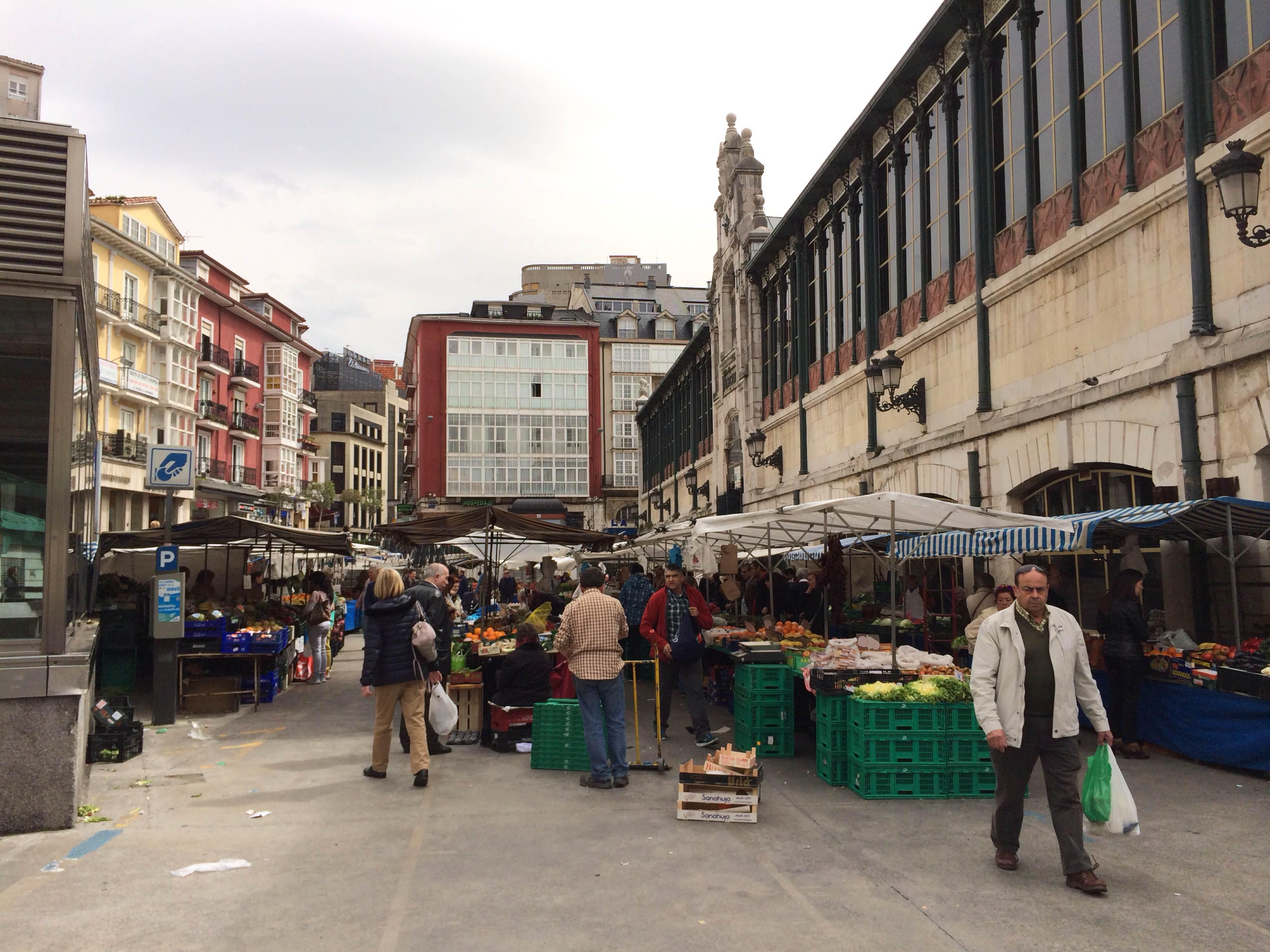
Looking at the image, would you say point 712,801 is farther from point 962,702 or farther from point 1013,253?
point 1013,253

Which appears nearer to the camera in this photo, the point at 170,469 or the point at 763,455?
the point at 170,469

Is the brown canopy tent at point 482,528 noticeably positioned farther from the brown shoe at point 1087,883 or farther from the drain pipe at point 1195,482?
the brown shoe at point 1087,883

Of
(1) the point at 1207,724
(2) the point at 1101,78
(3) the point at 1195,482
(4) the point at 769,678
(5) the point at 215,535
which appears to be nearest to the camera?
(1) the point at 1207,724

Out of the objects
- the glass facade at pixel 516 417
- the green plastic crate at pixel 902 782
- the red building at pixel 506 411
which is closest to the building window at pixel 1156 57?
the green plastic crate at pixel 902 782

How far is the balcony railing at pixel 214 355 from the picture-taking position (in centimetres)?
4853

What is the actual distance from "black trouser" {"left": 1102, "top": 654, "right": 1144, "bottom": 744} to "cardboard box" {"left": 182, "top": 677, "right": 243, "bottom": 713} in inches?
413

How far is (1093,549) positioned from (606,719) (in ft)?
23.0

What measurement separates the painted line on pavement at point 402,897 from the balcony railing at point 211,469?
144 ft

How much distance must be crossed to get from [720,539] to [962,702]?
393 inches

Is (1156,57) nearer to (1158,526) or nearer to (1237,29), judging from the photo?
(1237,29)

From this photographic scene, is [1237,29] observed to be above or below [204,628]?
above

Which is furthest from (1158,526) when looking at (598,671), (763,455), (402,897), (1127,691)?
(763,455)

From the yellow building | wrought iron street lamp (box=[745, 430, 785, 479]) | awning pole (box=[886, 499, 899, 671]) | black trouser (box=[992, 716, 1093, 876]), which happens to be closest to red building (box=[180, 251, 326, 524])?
the yellow building

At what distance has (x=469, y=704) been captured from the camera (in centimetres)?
1112
